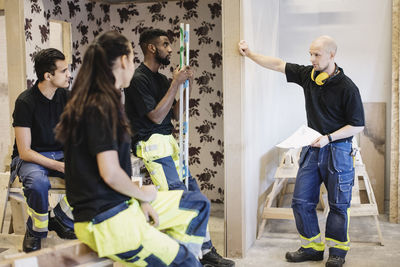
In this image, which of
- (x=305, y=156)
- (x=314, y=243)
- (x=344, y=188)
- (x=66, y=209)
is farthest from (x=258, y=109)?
(x=66, y=209)

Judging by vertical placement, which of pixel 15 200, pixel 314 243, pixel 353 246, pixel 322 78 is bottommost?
pixel 353 246

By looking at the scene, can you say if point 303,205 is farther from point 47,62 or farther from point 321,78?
point 47,62

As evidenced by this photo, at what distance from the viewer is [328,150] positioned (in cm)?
349

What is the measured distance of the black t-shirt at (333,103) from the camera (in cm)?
340

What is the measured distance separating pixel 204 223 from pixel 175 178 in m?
0.92

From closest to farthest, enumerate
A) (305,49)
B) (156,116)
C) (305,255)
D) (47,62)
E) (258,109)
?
(156,116) < (47,62) < (305,255) < (258,109) < (305,49)

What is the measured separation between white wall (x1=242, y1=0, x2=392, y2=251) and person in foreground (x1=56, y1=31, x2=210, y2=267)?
7.30 ft

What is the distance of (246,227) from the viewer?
146 inches

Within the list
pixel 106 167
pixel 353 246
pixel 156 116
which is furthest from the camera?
pixel 353 246

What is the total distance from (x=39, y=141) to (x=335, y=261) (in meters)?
2.13

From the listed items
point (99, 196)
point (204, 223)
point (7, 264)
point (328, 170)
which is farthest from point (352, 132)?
point (7, 264)

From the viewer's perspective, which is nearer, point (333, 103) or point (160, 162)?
point (160, 162)

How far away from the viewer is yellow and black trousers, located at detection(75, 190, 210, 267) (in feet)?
6.63

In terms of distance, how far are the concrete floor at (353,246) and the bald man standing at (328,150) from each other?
16 centimetres
